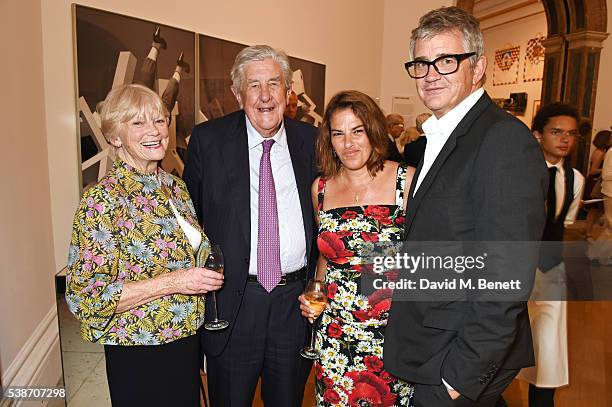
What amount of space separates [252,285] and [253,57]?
40.5 inches

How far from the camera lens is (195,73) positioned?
145 inches

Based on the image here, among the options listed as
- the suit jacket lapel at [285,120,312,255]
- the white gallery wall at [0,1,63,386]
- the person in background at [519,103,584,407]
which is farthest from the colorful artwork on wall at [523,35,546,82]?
the white gallery wall at [0,1,63,386]

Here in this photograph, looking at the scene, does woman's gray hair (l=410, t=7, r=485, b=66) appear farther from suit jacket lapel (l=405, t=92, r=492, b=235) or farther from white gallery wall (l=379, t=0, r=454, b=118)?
white gallery wall (l=379, t=0, r=454, b=118)

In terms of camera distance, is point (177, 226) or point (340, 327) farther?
point (340, 327)

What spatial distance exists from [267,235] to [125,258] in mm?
636

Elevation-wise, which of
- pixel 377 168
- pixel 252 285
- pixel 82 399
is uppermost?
pixel 377 168

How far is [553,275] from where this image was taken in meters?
2.78

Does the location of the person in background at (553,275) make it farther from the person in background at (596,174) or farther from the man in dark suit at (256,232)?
the person in background at (596,174)

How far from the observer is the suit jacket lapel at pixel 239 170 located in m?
2.00

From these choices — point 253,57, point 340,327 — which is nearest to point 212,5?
point 253,57

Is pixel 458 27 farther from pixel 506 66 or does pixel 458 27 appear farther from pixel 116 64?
pixel 506 66

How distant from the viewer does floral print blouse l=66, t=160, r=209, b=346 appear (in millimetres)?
1498

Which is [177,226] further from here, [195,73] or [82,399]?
[195,73]

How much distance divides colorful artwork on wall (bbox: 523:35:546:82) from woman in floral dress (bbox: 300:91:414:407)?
11.5 m
